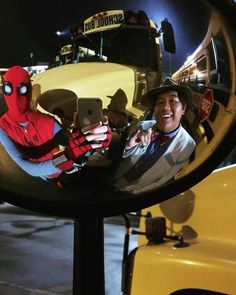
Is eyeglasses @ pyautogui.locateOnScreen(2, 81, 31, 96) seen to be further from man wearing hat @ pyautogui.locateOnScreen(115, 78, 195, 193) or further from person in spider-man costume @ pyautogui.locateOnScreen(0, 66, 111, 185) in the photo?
man wearing hat @ pyautogui.locateOnScreen(115, 78, 195, 193)

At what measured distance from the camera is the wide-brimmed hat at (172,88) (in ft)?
2.38

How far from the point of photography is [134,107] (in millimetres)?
716

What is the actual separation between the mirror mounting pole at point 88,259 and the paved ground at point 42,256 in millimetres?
3901

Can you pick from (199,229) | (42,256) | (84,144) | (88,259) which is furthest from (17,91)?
(42,256)

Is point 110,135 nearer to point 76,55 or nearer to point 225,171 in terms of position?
point 76,55

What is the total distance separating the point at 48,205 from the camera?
0.74 metres

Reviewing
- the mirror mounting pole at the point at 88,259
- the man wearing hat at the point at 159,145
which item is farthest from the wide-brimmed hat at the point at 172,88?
the mirror mounting pole at the point at 88,259

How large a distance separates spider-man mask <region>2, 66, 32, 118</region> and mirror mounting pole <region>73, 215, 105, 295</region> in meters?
0.24

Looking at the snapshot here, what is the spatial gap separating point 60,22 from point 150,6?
12 centimetres

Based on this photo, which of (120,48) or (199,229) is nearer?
(120,48)

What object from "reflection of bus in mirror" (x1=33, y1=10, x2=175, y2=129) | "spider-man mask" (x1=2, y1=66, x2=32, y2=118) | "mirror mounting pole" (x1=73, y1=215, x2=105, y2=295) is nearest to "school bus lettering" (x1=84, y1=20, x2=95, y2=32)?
"reflection of bus in mirror" (x1=33, y1=10, x2=175, y2=129)

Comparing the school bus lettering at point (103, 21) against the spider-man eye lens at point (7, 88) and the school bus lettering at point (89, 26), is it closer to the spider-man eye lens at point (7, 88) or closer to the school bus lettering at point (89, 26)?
the school bus lettering at point (89, 26)

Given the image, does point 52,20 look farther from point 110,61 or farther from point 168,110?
point 168,110

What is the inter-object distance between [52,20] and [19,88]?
100mm
